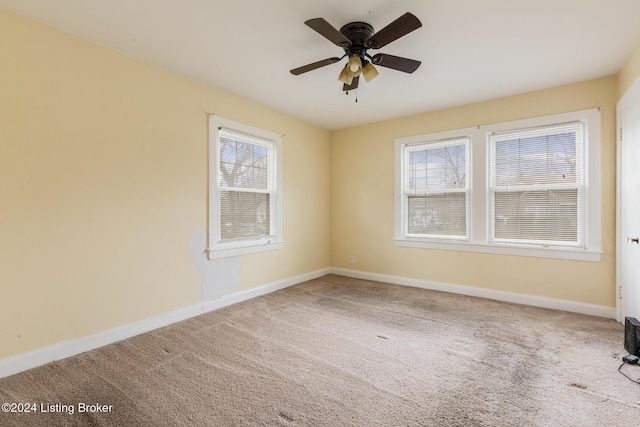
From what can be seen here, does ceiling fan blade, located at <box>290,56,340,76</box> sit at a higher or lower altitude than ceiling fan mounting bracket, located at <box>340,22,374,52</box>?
Result: lower

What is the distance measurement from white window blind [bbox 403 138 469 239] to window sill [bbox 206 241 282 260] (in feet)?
6.77

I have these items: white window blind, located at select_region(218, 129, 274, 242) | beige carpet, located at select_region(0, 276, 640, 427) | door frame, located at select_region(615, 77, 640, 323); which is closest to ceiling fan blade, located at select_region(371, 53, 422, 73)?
white window blind, located at select_region(218, 129, 274, 242)

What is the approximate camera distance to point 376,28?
2383mm

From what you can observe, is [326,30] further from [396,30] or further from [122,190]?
[122,190]

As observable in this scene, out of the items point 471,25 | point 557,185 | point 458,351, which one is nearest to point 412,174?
point 557,185

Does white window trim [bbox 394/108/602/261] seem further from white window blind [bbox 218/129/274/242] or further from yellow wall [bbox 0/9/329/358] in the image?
yellow wall [bbox 0/9/329/358]

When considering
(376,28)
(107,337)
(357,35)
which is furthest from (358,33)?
(107,337)

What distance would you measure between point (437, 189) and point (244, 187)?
8.95 ft

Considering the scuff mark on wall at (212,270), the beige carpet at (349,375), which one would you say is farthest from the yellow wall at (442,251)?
the scuff mark on wall at (212,270)

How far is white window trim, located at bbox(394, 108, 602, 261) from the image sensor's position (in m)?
3.32

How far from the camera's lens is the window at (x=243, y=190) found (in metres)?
3.57

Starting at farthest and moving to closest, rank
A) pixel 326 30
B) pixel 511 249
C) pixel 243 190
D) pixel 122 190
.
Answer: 1. pixel 243 190
2. pixel 511 249
3. pixel 122 190
4. pixel 326 30

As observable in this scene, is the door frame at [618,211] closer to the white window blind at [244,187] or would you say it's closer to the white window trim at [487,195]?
the white window trim at [487,195]

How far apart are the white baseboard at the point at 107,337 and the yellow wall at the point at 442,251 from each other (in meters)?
1.99
